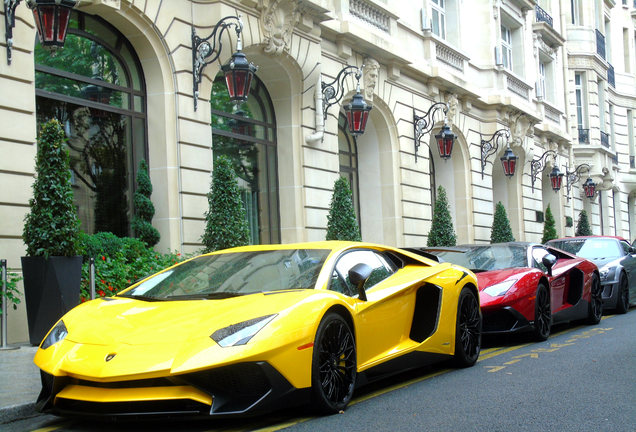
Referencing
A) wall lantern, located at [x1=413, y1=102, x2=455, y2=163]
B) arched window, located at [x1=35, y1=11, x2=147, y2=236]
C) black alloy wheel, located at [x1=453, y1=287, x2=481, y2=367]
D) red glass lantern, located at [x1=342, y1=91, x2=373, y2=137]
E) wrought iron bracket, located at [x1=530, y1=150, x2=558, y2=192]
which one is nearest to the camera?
black alloy wheel, located at [x1=453, y1=287, x2=481, y2=367]

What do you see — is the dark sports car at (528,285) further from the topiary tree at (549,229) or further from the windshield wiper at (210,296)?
the topiary tree at (549,229)

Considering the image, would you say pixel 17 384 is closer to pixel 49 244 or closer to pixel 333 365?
pixel 333 365

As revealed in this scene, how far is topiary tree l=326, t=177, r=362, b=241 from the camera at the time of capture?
53.9ft

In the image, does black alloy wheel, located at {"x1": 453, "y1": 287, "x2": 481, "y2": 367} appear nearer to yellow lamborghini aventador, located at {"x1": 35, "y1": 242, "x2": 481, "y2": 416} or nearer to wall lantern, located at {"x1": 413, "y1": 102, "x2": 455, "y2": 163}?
yellow lamborghini aventador, located at {"x1": 35, "y1": 242, "x2": 481, "y2": 416}

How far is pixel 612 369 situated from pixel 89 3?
8.99 meters

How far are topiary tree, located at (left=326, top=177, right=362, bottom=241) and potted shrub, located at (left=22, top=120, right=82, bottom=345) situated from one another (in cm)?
742

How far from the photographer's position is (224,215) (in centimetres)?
1329

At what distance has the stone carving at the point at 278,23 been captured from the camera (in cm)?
1591

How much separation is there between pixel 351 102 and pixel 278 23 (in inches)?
85.7

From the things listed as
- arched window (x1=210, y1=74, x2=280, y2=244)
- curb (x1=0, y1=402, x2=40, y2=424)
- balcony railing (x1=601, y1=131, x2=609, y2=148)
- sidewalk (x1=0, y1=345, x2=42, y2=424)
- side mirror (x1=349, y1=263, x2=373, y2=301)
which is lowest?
curb (x1=0, y1=402, x2=40, y2=424)

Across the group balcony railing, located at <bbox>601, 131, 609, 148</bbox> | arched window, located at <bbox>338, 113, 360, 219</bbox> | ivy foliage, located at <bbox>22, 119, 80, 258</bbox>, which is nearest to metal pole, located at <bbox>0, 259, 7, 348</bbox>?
ivy foliage, located at <bbox>22, 119, 80, 258</bbox>

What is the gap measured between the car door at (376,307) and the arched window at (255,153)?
9.57 m

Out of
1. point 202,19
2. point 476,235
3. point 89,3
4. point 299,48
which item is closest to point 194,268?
point 89,3

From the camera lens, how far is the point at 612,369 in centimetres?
774
